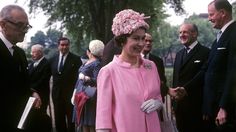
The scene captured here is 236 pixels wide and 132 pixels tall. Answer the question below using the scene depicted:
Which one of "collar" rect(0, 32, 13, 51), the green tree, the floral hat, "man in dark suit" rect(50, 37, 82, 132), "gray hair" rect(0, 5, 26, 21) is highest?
the green tree

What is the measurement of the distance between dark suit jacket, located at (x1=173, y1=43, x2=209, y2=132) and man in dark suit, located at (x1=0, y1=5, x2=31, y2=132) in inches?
124

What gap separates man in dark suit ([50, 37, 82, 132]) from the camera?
10.6m

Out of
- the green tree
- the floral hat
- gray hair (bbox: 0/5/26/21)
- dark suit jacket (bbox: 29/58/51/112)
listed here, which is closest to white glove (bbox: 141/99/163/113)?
the floral hat

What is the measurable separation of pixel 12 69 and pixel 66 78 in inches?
240

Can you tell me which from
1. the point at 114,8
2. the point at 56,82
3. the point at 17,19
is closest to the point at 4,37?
the point at 17,19

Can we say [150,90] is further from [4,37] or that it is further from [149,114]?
[4,37]

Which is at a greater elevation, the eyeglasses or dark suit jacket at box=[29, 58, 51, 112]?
the eyeglasses

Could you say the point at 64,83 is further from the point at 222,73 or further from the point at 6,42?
the point at 6,42

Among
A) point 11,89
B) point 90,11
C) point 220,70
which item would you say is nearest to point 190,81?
point 220,70

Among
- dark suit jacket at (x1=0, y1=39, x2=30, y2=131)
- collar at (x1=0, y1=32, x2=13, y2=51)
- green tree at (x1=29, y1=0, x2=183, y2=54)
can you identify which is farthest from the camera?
green tree at (x1=29, y1=0, x2=183, y2=54)

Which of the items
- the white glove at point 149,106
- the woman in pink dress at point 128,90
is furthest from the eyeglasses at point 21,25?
the white glove at point 149,106

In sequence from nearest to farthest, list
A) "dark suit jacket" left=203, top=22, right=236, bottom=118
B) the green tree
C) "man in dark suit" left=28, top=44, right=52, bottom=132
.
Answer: "dark suit jacket" left=203, top=22, right=236, bottom=118 → "man in dark suit" left=28, top=44, right=52, bottom=132 → the green tree

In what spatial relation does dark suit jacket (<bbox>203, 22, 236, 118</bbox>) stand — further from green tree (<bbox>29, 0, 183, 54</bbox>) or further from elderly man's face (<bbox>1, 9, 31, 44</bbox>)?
green tree (<bbox>29, 0, 183, 54</bbox>)

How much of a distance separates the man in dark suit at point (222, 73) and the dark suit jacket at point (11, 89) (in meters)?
2.14
